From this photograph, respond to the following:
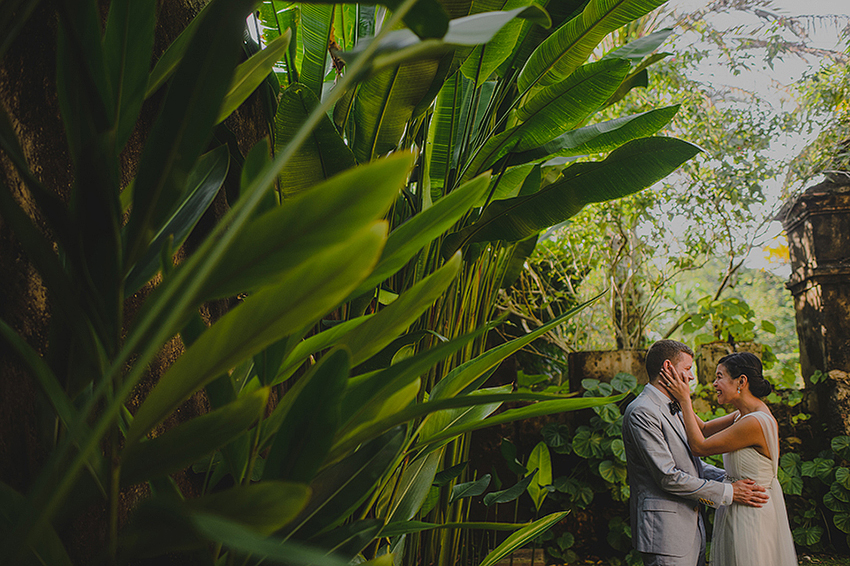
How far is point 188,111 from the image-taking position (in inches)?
12.3

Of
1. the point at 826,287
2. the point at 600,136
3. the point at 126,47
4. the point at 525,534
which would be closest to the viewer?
the point at 126,47

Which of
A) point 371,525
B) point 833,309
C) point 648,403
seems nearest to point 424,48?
point 371,525

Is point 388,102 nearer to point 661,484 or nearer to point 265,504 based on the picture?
point 265,504

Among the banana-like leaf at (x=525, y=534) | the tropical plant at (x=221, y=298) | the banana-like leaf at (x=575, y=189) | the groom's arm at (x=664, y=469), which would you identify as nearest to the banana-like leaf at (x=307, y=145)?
the tropical plant at (x=221, y=298)

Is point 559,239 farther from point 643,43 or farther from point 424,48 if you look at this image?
point 424,48

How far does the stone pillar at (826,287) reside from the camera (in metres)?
3.50

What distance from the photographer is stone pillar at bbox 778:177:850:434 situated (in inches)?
138

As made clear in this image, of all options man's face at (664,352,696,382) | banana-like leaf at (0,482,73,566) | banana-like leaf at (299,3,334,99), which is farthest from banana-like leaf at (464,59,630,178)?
man's face at (664,352,696,382)

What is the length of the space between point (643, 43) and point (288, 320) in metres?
1.15

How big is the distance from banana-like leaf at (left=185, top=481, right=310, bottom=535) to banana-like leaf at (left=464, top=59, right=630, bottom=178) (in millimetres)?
713

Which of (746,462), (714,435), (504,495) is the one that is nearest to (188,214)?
(504,495)

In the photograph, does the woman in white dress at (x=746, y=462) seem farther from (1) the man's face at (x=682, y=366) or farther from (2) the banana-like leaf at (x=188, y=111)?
(2) the banana-like leaf at (x=188, y=111)

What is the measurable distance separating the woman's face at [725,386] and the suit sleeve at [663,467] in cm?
46

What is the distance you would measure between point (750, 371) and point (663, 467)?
0.72 metres
